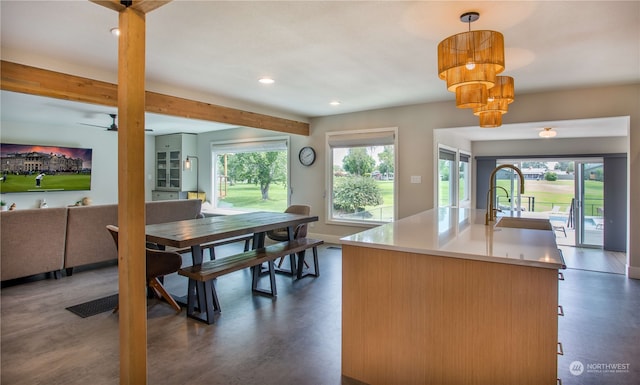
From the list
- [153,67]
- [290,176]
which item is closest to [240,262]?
[153,67]

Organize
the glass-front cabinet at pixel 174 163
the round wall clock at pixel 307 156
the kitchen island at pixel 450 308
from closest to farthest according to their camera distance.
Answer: the kitchen island at pixel 450 308 → the round wall clock at pixel 307 156 → the glass-front cabinet at pixel 174 163

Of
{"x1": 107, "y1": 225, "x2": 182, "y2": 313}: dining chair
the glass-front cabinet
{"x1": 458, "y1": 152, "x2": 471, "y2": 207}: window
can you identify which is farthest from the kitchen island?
the glass-front cabinet

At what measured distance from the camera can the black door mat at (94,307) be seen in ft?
9.84

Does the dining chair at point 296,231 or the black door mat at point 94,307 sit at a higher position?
the dining chair at point 296,231

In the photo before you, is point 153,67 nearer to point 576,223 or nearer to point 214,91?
point 214,91

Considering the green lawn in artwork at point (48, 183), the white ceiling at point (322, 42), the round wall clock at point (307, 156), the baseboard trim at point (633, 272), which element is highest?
the white ceiling at point (322, 42)

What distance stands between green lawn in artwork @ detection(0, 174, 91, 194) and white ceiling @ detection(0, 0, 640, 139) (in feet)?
8.90

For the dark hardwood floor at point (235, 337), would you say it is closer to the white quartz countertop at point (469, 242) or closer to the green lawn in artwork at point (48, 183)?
the white quartz countertop at point (469, 242)

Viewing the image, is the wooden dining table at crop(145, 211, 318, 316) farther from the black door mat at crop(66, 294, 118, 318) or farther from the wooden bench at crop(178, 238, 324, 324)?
the black door mat at crop(66, 294, 118, 318)

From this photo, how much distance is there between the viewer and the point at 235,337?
2564mm

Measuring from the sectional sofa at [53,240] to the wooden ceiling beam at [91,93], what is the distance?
1379mm

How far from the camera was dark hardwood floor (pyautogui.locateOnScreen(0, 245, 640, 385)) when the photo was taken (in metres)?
2.09

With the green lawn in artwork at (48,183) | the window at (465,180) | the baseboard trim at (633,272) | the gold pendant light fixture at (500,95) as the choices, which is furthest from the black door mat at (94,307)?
the window at (465,180)

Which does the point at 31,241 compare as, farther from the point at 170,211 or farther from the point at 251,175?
the point at 251,175
